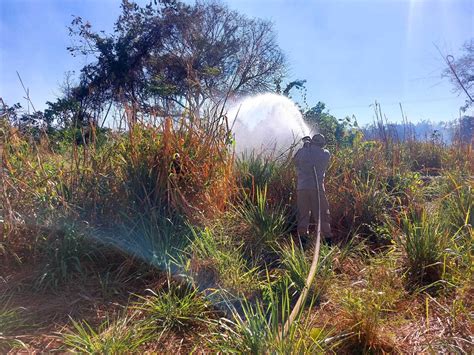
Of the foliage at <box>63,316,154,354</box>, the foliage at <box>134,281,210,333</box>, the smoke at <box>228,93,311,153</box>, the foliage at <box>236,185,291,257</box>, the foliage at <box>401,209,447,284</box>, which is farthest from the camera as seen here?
the smoke at <box>228,93,311,153</box>

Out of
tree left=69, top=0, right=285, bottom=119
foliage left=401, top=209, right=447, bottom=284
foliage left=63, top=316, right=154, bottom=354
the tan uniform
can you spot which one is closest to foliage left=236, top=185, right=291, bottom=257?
the tan uniform

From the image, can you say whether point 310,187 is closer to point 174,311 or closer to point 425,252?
point 425,252

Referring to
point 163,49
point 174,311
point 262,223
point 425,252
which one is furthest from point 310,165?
point 163,49

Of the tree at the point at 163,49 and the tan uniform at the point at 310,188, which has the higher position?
the tree at the point at 163,49

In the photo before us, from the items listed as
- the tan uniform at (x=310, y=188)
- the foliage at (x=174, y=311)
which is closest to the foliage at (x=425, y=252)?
the tan uniform at (x=310, y=188)

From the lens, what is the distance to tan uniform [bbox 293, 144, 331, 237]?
4184mm

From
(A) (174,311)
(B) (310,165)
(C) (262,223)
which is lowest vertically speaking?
(A) (174,311)

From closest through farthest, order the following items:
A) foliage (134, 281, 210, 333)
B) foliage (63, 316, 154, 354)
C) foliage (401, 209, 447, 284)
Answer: foliage (63, 316, 154, 354)
foliage (134, 281, 210, 333)
foliage (401, 209, 447, 284)

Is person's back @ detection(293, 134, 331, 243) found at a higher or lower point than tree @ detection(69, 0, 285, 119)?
lower

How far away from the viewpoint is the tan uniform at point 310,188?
418 cm

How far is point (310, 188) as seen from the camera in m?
4.23

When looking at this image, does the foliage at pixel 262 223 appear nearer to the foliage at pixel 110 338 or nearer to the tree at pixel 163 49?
the foliage at pixel 110 338

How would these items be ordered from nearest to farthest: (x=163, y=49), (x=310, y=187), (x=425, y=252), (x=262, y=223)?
(x=425, y=252) → (x=262, y=223) → (x=310, y=187) → (x=163, y=49)

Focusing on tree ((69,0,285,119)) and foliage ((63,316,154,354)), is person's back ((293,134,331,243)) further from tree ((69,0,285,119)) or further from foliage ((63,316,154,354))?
tree ((69,0,285,119))
